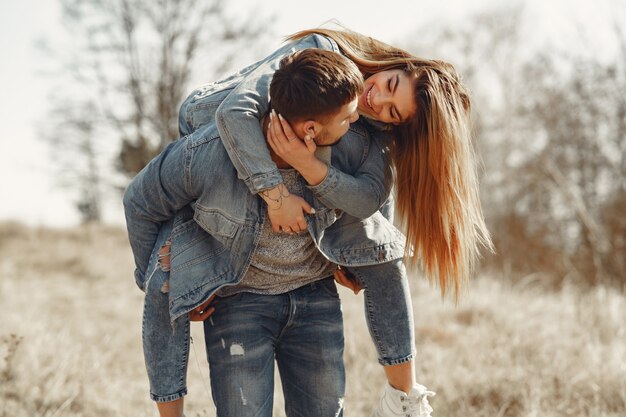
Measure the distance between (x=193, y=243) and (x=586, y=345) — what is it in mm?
3374

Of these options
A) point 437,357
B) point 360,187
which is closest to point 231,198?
point 360,187

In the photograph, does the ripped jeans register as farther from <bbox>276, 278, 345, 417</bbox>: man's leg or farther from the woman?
<bbox>276, 278, 345, 417</bbox>: man's leg

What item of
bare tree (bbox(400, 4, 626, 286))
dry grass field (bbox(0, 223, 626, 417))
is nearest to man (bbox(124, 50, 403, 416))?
dry grass field (bbox(0, 223, 626, 417))

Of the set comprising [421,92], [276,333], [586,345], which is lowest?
[586,345]

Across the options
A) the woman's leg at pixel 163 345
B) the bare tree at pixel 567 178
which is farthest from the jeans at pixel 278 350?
the bare tree at pixel 567 178

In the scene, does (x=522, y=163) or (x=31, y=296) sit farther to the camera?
(x=522, y=163)

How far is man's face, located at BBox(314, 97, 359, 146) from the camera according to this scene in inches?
85.8

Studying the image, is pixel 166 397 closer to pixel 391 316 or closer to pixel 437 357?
pixel 391 316

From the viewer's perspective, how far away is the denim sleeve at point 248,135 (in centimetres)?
219

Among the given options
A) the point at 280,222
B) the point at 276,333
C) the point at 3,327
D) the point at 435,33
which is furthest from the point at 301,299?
the point at 435,33

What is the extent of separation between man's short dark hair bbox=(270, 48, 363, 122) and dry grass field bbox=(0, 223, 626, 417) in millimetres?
1513

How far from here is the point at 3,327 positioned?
5.48m

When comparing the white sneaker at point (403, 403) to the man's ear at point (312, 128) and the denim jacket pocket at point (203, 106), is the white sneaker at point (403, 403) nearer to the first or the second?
the man's ear at point (312, 128)

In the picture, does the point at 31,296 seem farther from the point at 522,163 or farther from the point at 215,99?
the point at 522,163
